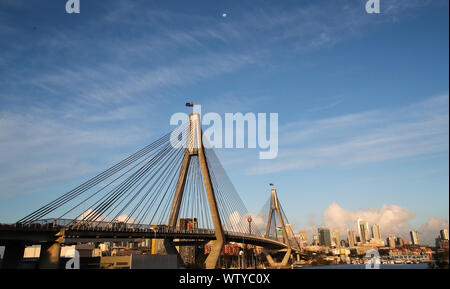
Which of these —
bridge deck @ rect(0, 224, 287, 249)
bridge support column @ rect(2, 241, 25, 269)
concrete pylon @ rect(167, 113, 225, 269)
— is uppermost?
concrete pylon @ rect(167, 113, 225, 269)

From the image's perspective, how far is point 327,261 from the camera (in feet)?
638

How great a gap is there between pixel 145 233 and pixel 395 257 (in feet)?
631

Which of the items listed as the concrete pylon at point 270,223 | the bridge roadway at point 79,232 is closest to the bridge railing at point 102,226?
the bridge roadway at point 79,232

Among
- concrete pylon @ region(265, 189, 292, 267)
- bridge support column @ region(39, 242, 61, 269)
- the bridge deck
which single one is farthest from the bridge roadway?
concrete pylon @ region(265, 189, 292, 267)

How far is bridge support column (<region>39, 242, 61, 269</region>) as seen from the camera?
35.0 m

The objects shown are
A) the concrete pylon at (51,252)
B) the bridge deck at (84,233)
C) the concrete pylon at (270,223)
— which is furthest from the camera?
the concrete pylon at (270,223)

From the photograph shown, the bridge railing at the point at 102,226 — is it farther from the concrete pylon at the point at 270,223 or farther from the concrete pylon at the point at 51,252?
the concrete pylon at the point at 270,223

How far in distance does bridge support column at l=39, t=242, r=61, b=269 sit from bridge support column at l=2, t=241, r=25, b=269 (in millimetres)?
3889

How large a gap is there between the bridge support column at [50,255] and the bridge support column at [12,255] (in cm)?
389

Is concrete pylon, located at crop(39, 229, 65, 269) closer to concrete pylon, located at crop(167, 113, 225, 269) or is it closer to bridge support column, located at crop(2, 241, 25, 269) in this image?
bridge support column, located at crop(2, 241, 25, 269)

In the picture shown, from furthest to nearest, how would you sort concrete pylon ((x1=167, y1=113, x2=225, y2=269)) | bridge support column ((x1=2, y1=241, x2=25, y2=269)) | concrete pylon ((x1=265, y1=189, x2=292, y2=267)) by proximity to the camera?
concrete pylon ((x1=265, y1=189, x2=292, y2=267))
concrete pylon ((x1=167, y1=113, x2=225, y2=269))
bridge support column ((x1=2, y1=241, x2=25, y2=269))

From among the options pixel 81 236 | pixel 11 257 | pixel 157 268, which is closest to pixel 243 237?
pixel 157 268

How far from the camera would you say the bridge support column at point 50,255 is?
34969 millimetres
